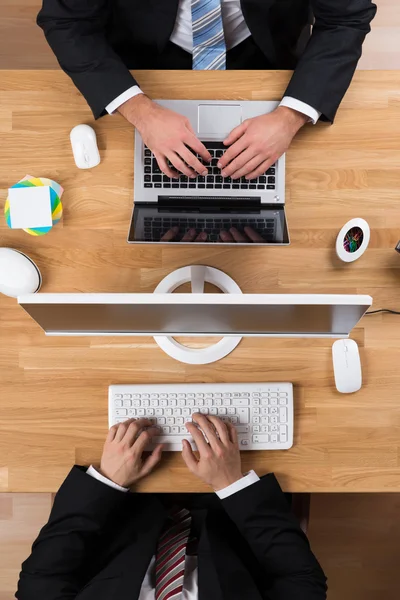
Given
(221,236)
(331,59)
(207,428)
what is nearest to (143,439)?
(207,428)

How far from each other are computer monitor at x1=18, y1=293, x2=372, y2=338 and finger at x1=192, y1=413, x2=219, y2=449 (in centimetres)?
19

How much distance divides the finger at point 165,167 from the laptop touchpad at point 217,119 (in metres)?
0.13

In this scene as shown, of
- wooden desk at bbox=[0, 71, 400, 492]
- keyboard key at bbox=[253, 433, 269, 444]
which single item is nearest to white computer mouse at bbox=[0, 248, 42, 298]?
wooden desk at bbox=[0, 71, 400, 492]

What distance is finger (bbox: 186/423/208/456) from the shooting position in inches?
45.8

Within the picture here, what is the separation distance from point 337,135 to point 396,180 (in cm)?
18

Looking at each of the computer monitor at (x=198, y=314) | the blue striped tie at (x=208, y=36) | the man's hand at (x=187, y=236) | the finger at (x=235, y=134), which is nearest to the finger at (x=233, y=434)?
the computer monitor at (x=198, y=314)

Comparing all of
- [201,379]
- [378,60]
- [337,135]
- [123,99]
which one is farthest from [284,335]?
[378,60]

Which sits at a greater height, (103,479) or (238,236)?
(238,236)

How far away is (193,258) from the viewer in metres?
1.25

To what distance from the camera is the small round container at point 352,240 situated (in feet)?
3.92

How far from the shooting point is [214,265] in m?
1.25

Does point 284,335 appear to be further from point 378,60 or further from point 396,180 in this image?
point 378,60

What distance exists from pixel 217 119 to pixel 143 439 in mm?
779

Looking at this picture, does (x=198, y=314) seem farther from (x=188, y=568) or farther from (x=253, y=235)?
(x=188, y=568)
